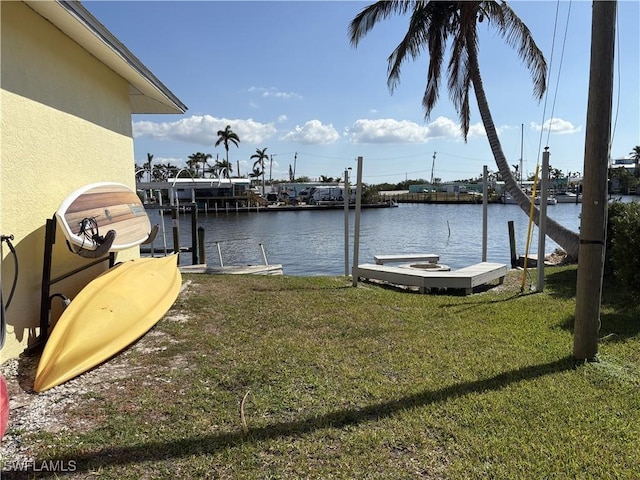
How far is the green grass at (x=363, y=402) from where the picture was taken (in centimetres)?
270

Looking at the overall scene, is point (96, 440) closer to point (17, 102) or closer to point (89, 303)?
point (89, 303)

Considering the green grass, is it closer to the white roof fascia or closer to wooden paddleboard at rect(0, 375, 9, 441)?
wooden paddleboard at rect(0, 375, 9, 441)

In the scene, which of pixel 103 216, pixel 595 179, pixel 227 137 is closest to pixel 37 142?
pixel 103 216

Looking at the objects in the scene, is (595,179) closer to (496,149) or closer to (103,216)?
(103,216)

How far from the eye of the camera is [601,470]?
2.64 metres

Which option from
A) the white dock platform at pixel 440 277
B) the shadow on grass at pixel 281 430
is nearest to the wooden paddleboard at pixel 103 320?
the shadow on grass at pixel 281 430

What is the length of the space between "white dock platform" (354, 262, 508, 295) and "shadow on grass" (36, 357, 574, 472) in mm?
4474

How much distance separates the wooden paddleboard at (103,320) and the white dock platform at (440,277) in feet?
13.9

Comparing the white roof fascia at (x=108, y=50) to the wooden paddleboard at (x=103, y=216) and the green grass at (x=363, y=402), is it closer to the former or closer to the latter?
the wooden paddleboard at (x=103, y=216)

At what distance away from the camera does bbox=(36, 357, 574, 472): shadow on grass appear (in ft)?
8.86

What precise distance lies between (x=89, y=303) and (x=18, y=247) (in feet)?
2.74

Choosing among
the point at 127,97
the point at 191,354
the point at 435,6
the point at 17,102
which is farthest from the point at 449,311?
the point at 435,6

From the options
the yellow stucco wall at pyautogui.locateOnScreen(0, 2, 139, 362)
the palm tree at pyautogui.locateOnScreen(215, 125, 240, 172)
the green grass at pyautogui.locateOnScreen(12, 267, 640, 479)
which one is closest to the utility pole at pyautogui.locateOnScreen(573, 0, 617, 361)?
the green grass at pyautogui.locateOnScreen(12, 267, 640, 479)

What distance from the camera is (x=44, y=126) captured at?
4742mm
